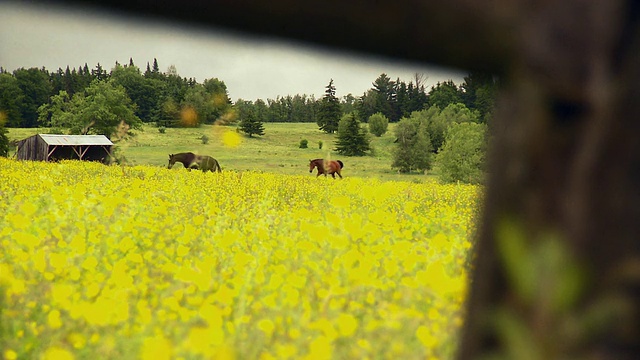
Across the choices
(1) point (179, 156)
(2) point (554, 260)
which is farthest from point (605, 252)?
(1) point (179, 156)

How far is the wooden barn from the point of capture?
2648 cm

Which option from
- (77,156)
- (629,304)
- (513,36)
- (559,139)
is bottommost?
(77,156)

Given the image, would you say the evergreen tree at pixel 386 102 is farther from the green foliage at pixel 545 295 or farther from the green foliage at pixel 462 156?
the green foliage at pixel 545 295

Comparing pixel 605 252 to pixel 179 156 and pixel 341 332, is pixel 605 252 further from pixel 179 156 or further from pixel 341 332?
pixel 179 156

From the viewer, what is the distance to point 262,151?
35.2 m

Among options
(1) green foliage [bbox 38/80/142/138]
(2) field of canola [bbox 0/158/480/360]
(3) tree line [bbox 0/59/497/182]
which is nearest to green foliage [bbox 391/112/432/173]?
(3) tree line [bbox 0/59/497/182]

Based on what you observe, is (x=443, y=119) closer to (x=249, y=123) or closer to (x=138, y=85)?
(x=249, y=123)

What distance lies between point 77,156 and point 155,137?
1026 centimetres

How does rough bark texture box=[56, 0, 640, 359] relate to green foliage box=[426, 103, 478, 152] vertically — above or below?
below

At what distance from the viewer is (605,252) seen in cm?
81

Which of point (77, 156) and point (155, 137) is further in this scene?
point (155, 137)

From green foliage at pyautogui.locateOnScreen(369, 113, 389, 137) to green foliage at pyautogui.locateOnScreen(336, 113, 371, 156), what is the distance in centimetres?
567

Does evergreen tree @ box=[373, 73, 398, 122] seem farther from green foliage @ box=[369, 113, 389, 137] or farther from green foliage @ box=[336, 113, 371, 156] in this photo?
green foliage @ box=[336, 113, 371, 156]

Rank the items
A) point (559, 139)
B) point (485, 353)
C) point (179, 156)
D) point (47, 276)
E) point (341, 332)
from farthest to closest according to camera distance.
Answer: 1. point (179, 156)
2. point (47, 276)
3. point (341, 332)
4. point (485, 353)
5. point (559, 139)
